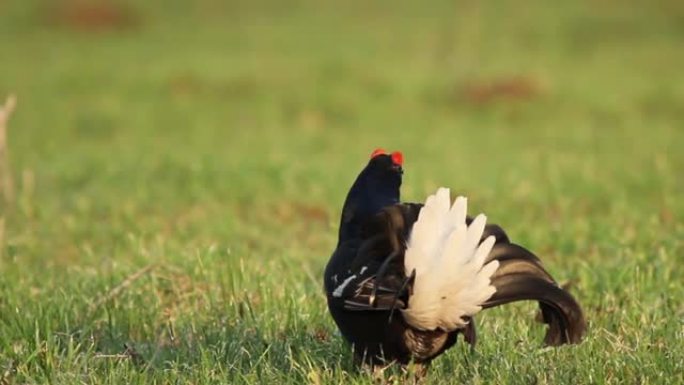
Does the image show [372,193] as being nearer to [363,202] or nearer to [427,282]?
[363,202]

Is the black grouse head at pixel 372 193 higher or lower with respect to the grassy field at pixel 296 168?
higher

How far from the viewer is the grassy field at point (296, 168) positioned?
16.6 ft

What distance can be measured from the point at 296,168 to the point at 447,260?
9384 mm

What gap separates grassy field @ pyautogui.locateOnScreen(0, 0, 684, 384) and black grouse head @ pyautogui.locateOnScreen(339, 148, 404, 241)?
580 millimetres

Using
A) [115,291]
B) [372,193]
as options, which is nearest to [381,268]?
[372,193]

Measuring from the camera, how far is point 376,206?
465cm

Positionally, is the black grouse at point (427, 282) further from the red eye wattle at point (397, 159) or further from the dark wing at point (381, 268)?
the red eye wattle at point (397, 159)

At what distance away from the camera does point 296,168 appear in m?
13.2

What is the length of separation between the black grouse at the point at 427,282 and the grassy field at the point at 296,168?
0.20 metres

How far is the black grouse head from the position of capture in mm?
4660

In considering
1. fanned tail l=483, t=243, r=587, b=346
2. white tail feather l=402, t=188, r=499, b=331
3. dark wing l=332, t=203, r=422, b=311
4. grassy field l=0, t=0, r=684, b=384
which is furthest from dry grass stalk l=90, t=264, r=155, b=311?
fanned tail l=483, t=243, r=587, b=346

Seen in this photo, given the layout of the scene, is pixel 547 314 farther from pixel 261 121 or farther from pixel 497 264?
pixel 261 121

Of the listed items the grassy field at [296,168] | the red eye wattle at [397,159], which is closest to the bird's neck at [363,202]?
the red eye wattle at [397,159]

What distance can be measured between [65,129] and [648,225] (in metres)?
12.3
